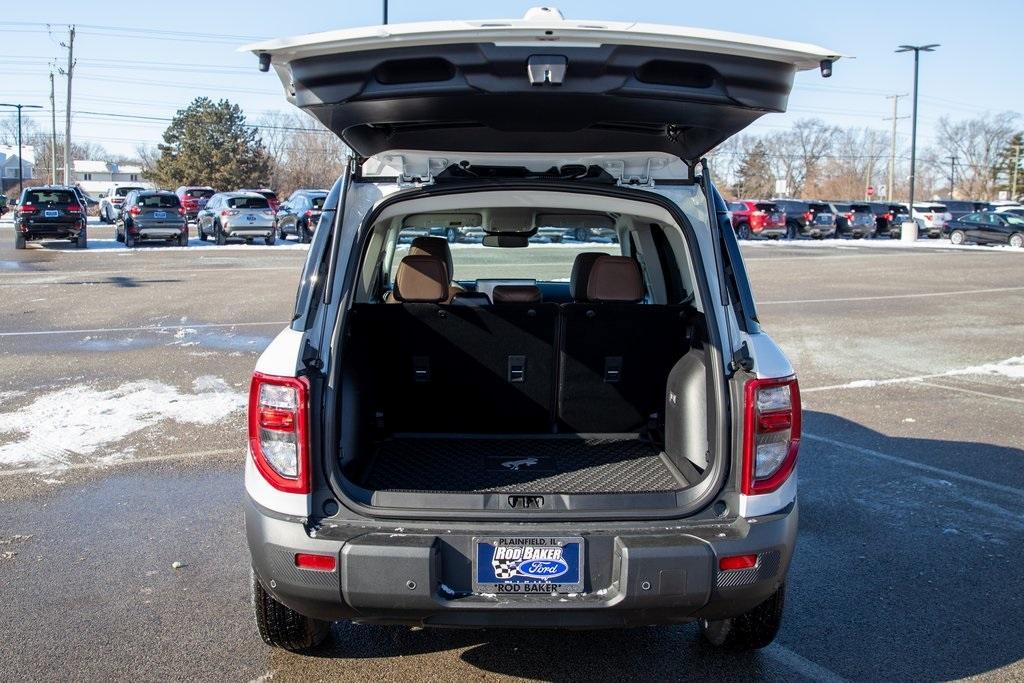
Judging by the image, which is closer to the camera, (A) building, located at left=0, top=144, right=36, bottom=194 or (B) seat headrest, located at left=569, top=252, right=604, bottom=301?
(B) seat headrest, located at left=569, top=252, right=604, bottom=301

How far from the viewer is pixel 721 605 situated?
10.00 feet

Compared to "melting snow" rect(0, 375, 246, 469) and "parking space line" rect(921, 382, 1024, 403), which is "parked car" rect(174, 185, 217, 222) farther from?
"parking space line" rect(921, 382, 1024, 403)

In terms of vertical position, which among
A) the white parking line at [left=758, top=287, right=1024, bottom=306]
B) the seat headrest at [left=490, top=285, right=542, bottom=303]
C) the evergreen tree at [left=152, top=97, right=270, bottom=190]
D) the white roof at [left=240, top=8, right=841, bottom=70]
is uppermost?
the evergreen tree at [left=152, top=97, right=270, bottom=190]

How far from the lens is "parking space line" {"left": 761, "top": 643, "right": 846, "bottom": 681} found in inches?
135

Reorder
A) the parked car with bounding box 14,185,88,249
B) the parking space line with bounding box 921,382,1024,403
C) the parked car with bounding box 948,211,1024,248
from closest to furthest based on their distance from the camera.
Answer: the parking space line with bounding box 921,382,1024,403 < the parked car with bounding box 14,185,88,249 < the parked car with bounding box 948,211,1024,248

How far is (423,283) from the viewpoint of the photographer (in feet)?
14.3

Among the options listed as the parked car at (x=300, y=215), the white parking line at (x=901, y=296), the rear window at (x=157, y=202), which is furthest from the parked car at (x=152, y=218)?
the white parking line at (x=901, y=296)

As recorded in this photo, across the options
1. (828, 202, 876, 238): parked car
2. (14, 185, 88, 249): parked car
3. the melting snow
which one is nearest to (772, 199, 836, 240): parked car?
(828, 202, 876, 238): parked car

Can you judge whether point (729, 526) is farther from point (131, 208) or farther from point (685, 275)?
point (131, 208)

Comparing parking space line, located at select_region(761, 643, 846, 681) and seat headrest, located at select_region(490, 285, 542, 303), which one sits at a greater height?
seat headrest, located at select_region(490, 285, 542, 303)

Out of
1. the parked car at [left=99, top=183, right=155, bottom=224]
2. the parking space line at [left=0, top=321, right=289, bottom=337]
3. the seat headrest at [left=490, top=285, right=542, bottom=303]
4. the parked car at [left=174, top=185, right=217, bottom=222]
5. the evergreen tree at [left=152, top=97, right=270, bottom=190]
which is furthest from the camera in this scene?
the evergreen tree at [left=152, top=97, right=270, bottom=190]

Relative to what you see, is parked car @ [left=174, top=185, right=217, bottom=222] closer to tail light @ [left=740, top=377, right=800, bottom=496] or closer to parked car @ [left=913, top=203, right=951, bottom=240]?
parked car @ [left=913, top=203, right=951, bottom=240]

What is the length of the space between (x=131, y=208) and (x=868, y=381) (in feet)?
84.9

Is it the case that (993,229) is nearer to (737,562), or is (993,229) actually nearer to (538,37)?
(737,562)
